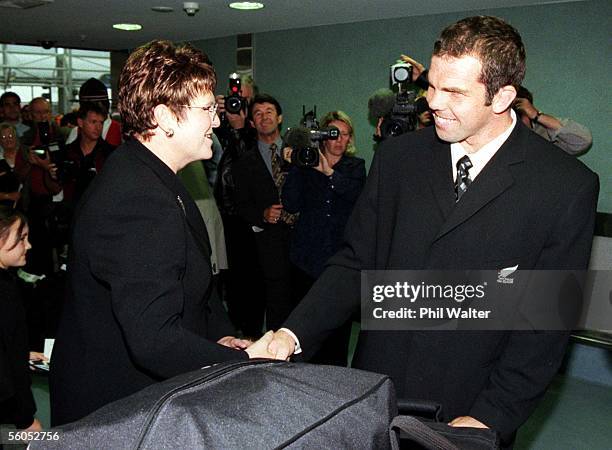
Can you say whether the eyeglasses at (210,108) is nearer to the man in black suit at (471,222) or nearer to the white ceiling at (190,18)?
the man in black suit at (471,222)

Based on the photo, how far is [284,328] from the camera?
1.76 metres

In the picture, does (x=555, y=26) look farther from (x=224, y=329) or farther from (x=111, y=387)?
(x=111, y=387)

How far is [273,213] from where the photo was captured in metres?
4.13

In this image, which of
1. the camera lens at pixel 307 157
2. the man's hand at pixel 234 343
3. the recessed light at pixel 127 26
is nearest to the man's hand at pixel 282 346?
the man's hand at pixel 234 343

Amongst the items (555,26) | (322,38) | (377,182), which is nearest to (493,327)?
(377,182)

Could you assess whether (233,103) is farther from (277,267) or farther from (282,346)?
(282,346)

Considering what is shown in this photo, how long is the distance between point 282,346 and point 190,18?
5034mm

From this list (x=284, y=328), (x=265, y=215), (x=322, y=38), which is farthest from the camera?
(x=322, y=38)

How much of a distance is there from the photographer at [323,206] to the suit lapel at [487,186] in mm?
2071

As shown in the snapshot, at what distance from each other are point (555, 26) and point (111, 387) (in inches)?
160

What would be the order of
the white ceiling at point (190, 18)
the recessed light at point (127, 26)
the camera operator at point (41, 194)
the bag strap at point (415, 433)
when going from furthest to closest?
the recessed light at point (127, 26), the camera operator at point (41, 194), the white ceiling at point (190, 18), the bag strap at point (415, 433)

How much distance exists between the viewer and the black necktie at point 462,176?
1.70 metres

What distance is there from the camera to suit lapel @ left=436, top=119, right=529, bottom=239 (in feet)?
5.32

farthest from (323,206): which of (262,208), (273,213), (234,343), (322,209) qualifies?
(234,343)
